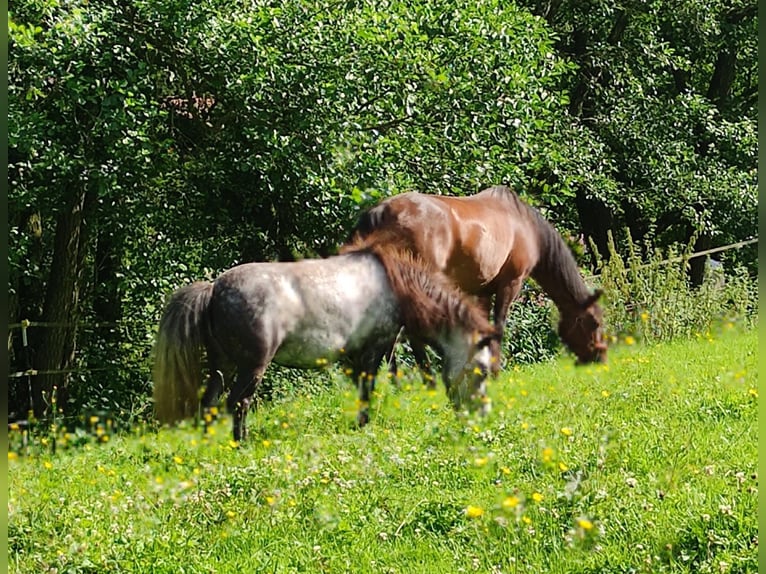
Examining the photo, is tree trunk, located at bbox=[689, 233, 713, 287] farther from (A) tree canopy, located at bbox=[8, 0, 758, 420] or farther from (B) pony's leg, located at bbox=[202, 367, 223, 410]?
(B) pony's leg, located at bbox=[202, 367, 223, 410]

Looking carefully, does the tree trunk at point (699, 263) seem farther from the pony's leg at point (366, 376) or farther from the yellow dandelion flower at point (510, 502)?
the yellow dandelion flower at point (510, 502)

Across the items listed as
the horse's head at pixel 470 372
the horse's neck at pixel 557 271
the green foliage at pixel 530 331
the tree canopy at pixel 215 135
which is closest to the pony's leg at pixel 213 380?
the horse's head at pixel 470 372

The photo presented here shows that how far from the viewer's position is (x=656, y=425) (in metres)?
5.91

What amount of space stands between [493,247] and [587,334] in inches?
60.7

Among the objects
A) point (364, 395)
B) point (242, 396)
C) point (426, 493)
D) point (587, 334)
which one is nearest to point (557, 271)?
point (587, 334)

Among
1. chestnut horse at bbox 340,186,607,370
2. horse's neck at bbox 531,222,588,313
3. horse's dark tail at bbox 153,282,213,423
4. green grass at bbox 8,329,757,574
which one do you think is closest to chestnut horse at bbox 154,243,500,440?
horse's dark tail at bbox 153,282,213,423

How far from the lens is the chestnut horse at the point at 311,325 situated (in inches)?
254

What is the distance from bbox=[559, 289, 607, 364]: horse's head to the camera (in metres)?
9.45

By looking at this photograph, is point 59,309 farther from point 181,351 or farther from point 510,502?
point 510,502

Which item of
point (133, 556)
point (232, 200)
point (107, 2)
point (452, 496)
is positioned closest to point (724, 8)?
point (232, 200)

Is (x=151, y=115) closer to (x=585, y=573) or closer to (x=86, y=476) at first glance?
(x=86, y=476)

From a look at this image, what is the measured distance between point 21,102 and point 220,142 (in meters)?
2.41

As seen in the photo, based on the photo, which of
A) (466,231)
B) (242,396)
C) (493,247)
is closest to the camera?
(242,396)

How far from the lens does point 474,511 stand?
14.0 ft
